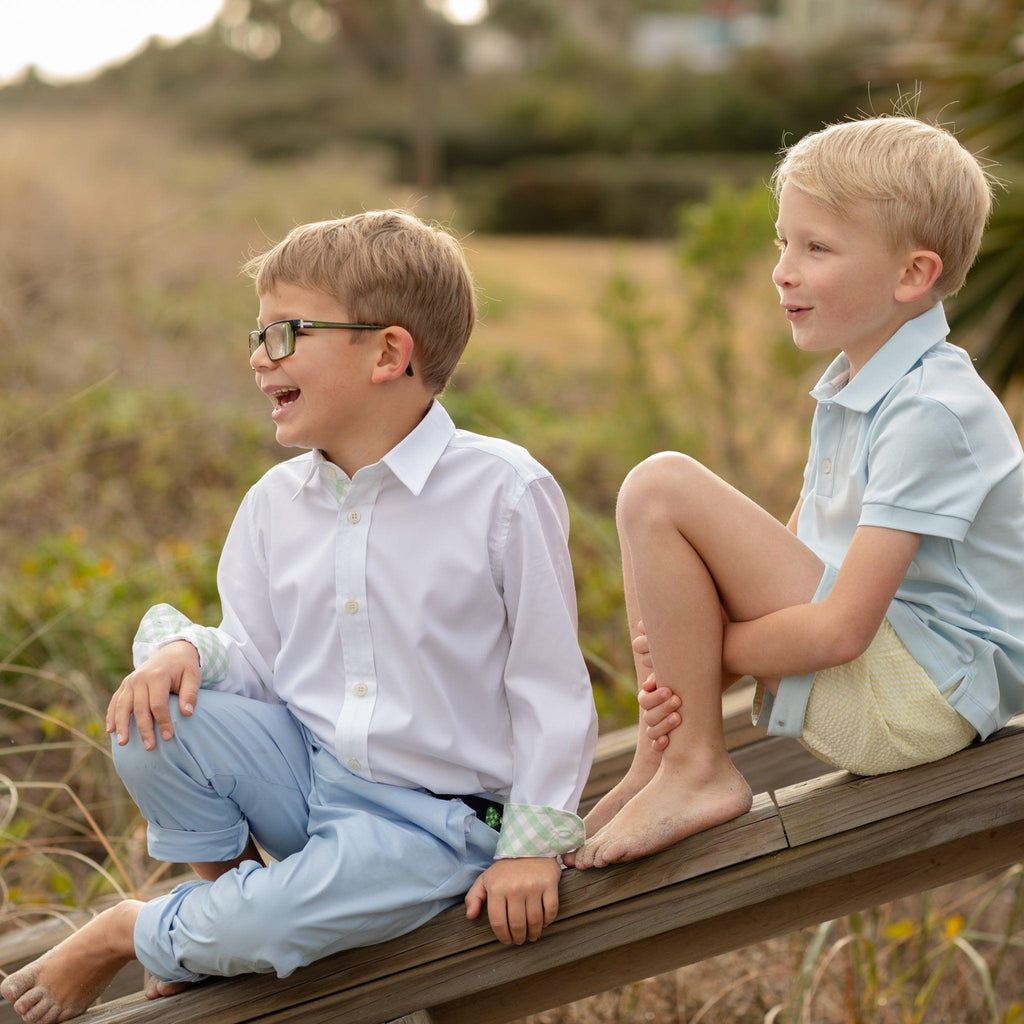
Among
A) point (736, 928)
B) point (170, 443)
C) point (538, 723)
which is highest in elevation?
point (170, 443)

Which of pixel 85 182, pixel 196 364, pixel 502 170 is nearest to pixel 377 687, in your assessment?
pixel 196 364

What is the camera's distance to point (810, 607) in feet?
5.20

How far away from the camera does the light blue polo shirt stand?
155cm

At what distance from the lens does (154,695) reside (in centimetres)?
168

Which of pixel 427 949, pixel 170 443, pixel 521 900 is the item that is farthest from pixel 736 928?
pixel 170 443

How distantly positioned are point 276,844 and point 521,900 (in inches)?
16.0

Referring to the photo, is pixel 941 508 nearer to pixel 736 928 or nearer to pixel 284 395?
pixel 736 928

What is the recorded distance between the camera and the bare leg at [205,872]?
1737 mm

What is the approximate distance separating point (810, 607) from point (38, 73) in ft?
73.2

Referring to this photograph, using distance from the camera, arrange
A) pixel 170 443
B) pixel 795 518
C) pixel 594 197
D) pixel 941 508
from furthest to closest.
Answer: pixel 594 197, pixel 170 443, pixel 795 518, pixel 941 508

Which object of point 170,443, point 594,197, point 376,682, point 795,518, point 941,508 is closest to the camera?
point 941,508

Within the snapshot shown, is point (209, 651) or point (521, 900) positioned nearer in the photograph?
point (521, 900)

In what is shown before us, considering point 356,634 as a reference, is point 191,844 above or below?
below

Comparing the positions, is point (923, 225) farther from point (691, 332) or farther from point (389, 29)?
point (389, 29)
